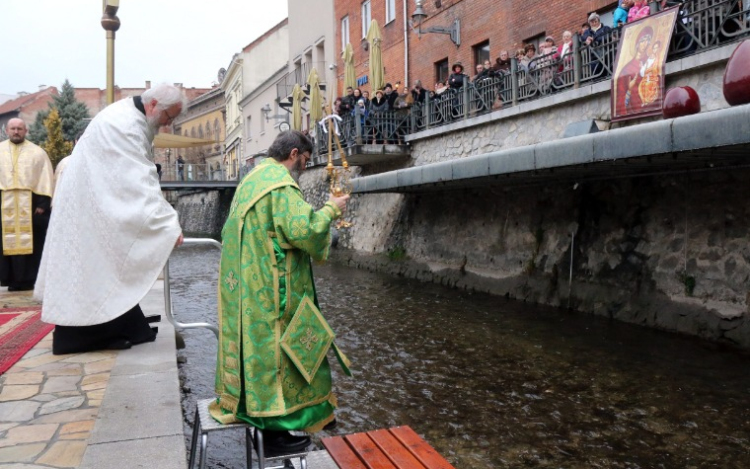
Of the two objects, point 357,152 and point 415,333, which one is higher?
point 357,152

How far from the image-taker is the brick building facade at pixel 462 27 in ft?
45.8

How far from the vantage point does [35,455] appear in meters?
3.09

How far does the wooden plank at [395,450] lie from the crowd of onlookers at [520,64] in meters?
8.21

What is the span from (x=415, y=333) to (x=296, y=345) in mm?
5535

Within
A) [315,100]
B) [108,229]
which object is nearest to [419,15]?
[315,100]

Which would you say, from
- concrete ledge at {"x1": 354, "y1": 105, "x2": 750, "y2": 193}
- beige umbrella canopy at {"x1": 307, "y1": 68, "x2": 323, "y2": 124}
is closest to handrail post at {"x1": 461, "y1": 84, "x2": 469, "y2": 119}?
concrete ledge at {"x1": 354, "y1": 105, "x2": 750, "y2": 193}

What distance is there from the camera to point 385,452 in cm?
281

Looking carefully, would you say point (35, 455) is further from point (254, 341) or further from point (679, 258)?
point (679, 258)

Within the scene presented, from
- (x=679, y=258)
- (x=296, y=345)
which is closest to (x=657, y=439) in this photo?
(x=296, y=345)

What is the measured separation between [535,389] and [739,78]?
389 cm

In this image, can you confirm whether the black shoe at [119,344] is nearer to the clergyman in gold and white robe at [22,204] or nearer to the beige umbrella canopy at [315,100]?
the clergyman in gold and white robe at [22,204]

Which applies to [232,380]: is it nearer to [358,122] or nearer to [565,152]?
[565,152]

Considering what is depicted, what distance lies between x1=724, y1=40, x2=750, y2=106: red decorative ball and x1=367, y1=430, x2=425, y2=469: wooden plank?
5695 millimetres

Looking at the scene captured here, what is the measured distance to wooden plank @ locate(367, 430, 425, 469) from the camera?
2.67m
